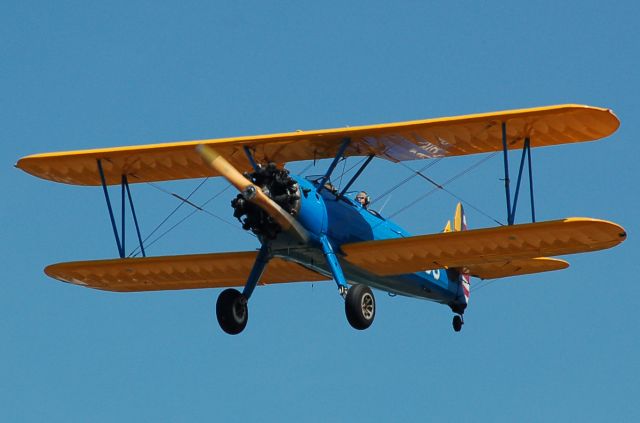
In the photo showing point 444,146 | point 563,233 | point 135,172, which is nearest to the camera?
point 563,233

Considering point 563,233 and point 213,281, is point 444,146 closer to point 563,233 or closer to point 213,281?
point 563,233

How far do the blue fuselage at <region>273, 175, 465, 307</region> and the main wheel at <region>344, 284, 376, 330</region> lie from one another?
964 mm

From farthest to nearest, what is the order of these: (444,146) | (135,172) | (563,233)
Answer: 1. (135,172)
2. (444,146)
3. (563,233)

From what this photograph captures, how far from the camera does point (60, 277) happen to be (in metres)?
25.9

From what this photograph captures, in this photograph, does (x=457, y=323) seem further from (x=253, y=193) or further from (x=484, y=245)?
(x=253, y=193)

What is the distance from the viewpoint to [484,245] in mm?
22938

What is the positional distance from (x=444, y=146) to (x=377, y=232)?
5.16 ft

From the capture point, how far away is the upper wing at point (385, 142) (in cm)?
2284

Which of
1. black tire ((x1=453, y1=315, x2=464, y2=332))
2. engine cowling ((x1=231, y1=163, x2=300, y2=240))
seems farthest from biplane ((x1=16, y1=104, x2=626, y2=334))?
black tire ((x1=453, y1=315, x2=464, y2=332))

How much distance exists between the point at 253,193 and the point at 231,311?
2007 mm

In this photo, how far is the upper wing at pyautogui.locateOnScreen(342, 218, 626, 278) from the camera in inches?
876

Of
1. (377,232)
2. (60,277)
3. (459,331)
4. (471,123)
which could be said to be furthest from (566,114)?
(60,277)

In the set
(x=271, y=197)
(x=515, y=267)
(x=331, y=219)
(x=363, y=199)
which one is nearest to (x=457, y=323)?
(x=515, y=267)

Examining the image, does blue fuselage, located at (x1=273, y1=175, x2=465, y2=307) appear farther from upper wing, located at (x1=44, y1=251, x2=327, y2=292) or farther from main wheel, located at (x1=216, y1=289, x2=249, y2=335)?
upper wing, located at (x1=44, y1=251, x2=327, y2=292)
